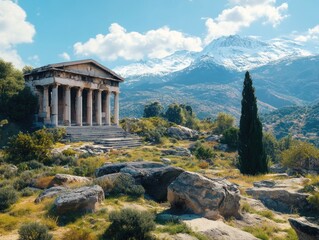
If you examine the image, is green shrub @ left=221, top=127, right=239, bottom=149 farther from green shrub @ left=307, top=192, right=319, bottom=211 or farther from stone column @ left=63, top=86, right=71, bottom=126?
green shrub @ left=307, top=192, right=319, bottom=211

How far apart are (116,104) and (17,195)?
49554 millimetres

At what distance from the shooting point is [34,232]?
432 inches

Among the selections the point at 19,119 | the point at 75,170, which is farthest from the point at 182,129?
the point at 75,170

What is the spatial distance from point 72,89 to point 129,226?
163ft

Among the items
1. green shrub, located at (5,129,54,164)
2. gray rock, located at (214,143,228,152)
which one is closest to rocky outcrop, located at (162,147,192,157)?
gray rock, located at (214,143,228,152)

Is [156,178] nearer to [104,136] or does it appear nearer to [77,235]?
[77,235]

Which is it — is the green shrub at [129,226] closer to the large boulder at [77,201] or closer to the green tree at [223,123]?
the large boulder at [77,201]

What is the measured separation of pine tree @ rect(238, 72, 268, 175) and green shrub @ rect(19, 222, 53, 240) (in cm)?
2412

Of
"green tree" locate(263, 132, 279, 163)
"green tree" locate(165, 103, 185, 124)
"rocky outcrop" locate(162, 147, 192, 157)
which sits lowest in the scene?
"green tree" locate(263, 132, 279, 163)

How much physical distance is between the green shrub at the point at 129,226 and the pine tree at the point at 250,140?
21.7 meters

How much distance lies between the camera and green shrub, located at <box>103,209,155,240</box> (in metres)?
11.7

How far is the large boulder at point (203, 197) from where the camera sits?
1486 cm

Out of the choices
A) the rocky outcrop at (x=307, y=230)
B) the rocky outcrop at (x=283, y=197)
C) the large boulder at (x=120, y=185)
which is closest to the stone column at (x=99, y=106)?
the rocky outcrop at (x=283, y=197)

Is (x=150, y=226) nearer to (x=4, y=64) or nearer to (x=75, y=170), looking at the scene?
(x=75, y=170)
